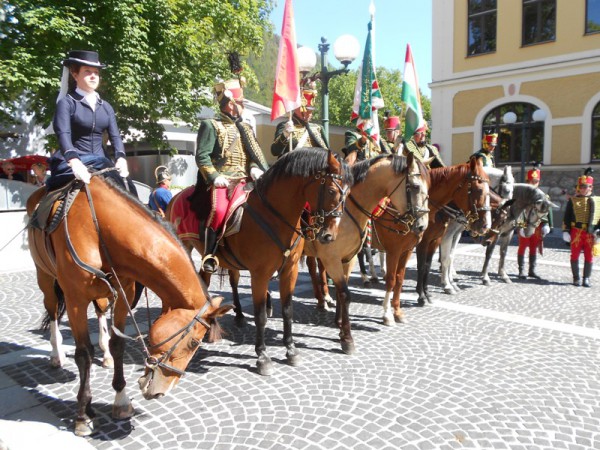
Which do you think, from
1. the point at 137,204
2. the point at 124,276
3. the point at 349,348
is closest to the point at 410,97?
the point at 349,348

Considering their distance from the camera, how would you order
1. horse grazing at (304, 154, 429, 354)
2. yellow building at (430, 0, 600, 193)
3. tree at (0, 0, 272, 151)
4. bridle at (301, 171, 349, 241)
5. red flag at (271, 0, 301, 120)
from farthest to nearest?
yellow building at (430, 0, 600, 193)
tree at (0, 0, 272, 151)
horse grazing at (304, 154, 429, 354)
red flag at (271, 0, 301, 120)
bridle at (301, 171, 349, 241)

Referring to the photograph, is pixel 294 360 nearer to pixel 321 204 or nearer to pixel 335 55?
pixel 321 204

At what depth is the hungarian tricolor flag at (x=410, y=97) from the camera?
669cm

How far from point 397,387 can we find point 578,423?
1362 mm

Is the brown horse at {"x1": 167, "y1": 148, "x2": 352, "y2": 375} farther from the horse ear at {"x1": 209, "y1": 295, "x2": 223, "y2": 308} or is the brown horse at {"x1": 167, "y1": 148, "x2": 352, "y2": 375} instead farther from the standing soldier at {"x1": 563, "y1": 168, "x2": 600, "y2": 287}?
the standing soldier at {"x1": 563, "y1": 168, "x2": 600, "y2": 287}

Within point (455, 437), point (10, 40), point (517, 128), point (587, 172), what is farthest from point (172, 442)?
point (517, 128)

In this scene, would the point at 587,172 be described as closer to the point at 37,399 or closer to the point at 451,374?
the point at 451,374

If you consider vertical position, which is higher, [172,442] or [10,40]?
[10,40]

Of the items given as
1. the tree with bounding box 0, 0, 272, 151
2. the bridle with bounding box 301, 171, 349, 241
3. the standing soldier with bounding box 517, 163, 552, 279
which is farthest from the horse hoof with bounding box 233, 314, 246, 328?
the tree with bounding box 0, 0, 272, 151

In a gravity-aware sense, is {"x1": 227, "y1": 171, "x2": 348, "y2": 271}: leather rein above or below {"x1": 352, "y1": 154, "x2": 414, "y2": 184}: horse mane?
below

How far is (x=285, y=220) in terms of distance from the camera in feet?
13.9

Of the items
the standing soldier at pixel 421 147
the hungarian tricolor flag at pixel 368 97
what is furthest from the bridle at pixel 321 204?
A: the standing soldier at pixel 421 147

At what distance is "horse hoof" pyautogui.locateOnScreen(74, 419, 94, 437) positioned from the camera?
3113 millimetres

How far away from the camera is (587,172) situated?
30.6 ft
